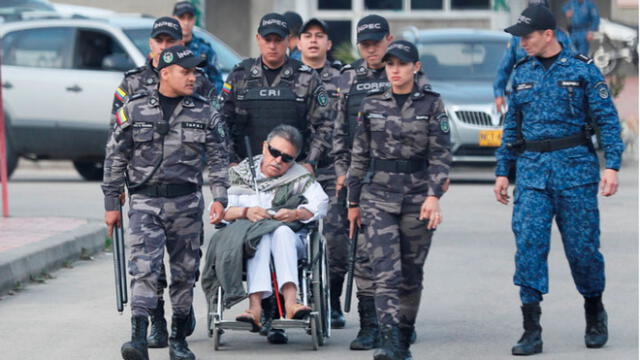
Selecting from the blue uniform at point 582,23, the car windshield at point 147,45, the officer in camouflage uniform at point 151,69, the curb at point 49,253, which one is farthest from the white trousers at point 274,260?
the blue uniform at point 582,23

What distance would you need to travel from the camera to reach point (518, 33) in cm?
873

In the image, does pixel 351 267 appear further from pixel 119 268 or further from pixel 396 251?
pixel 119 268

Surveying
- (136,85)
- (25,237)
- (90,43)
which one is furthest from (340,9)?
(136,85)

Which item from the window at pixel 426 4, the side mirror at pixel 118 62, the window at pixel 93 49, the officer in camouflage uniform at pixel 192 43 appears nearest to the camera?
the officer in camouflage uniform at pixel 192 43

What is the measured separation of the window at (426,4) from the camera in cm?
3189

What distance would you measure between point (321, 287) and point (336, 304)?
995 millimetres

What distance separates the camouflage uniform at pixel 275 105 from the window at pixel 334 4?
22504mm

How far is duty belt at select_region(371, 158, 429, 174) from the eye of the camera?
838 centimetres

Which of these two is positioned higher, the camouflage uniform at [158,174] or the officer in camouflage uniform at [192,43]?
the officer in camouflage uniform at [192,43]

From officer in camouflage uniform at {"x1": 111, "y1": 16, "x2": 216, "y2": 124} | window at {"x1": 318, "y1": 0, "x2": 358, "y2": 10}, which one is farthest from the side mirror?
window at {"x1": 318, "y1": 0, "x2": 358, "y2": 10}

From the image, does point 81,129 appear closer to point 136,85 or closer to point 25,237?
point 25,237

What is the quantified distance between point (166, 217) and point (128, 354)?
74 cm

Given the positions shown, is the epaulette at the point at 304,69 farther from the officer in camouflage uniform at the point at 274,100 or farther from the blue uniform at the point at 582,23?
the blue uniform at the point at 582,23

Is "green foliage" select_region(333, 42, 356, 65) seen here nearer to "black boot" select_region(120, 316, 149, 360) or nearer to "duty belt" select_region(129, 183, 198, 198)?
"duty belt" select_region(129, 183, 198, 198)
